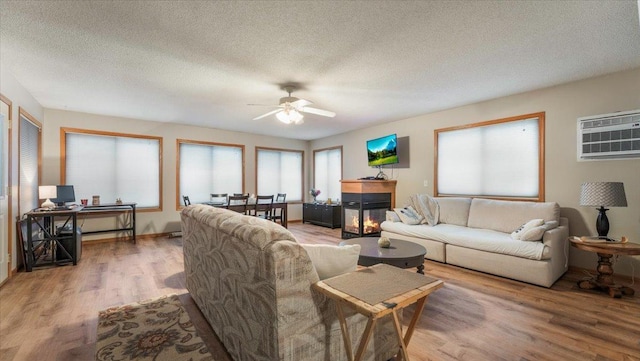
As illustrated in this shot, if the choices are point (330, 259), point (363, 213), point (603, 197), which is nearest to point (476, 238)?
point (603, 197)

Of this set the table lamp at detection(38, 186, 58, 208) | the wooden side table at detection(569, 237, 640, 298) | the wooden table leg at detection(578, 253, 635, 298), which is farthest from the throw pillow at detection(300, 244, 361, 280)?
the table lamp at detection(38, 186, 58, 208)

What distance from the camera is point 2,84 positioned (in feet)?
10.2

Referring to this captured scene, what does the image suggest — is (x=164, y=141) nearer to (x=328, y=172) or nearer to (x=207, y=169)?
(x=207, y=169)

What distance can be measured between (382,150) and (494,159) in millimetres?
2043

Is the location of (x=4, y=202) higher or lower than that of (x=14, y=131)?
lower

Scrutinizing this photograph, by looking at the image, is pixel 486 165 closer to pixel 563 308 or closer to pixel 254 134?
pixel 563 308

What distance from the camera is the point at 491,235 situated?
3.61 meters

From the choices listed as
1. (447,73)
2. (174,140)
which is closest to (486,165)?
(447,73)

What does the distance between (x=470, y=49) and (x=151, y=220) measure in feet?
20.3

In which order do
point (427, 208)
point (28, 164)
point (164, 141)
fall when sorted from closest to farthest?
point (28, 164) → point (427, 208) → point (164, 141)

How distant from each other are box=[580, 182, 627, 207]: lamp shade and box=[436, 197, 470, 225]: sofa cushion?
1.49 m

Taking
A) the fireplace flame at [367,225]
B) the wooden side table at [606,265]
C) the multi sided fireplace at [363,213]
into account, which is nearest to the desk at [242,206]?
the multi sided fireplace at [363,213]

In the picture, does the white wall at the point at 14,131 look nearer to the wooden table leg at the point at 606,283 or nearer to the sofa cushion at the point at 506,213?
the sofa cushion at the point at 506,213

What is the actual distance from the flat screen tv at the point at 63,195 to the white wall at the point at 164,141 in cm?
67
